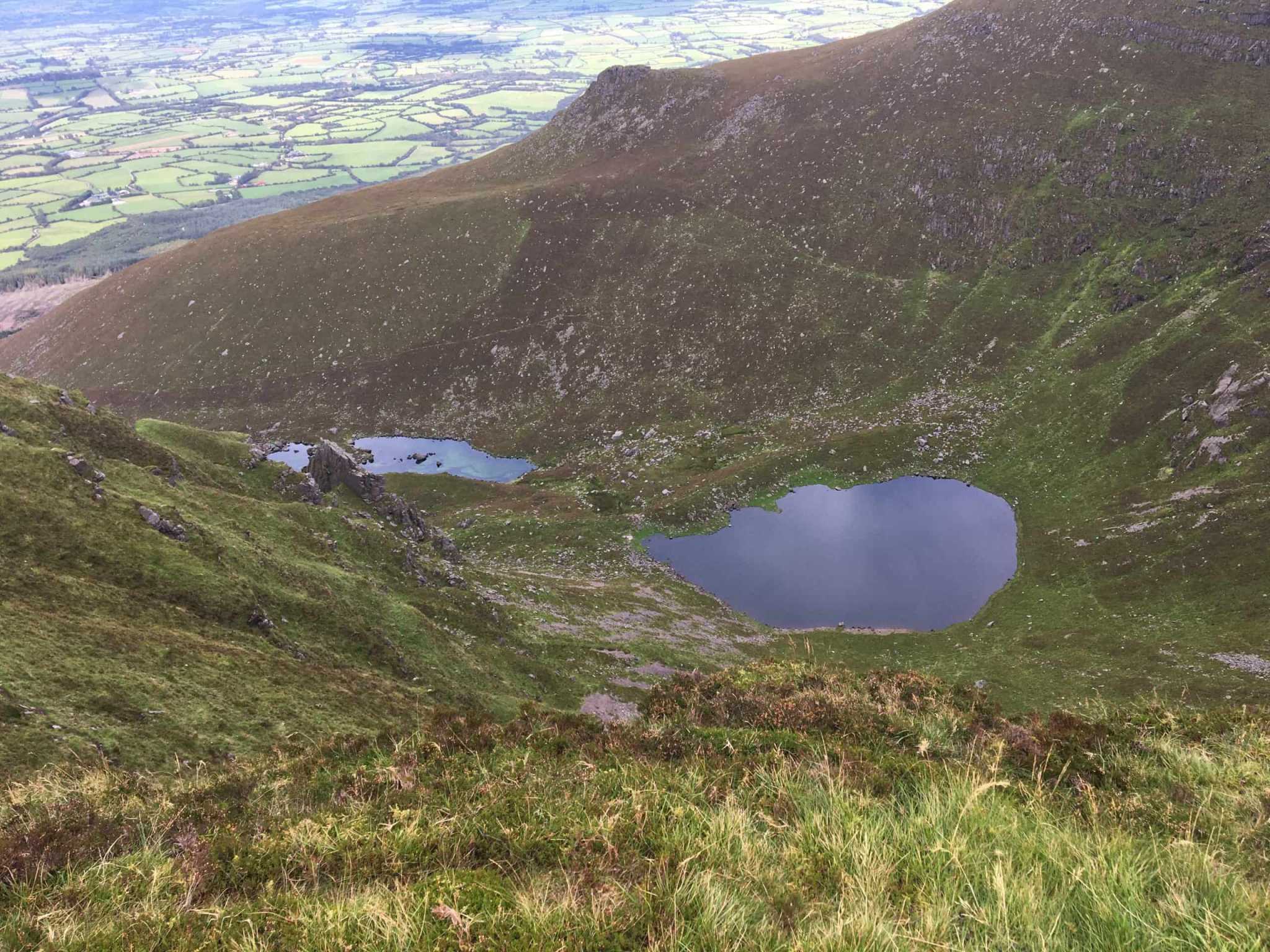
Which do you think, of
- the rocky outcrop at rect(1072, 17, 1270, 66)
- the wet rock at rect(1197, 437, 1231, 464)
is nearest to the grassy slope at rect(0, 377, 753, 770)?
the wet rock at rect(1197, 437, 1231, 464)

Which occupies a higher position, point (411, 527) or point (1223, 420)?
point (1223, 420)

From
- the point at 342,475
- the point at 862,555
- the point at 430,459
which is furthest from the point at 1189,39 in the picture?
the point at 342,475

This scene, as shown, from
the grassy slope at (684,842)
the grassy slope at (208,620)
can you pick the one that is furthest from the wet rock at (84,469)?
the grassy slope at (684,842)

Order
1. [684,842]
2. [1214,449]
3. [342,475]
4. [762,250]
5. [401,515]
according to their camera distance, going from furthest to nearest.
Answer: [762,250]
[1214,449]
[342,475]
[401,515]
[684,842]

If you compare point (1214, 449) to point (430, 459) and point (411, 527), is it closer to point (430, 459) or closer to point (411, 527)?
point (411, 527)

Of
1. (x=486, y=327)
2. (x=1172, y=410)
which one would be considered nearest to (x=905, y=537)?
(x=1172, y=410)
